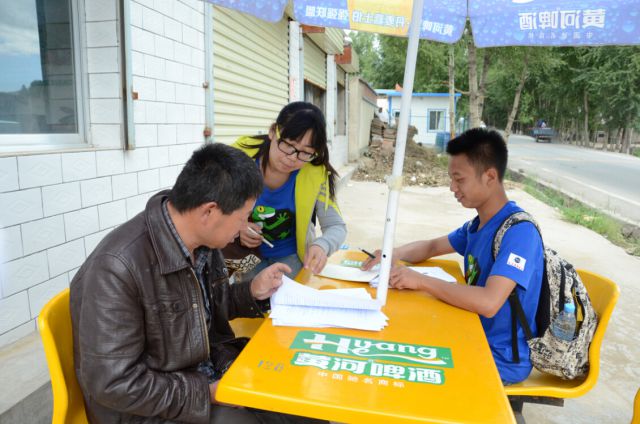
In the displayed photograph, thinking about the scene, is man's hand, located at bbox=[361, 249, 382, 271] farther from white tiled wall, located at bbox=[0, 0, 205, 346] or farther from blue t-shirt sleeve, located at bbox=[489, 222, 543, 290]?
white tiled wall, located at bbox=[0, 0, 205, 346]

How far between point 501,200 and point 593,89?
30.3 metres

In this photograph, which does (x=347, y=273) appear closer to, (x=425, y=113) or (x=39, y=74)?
(x=39, y=74)

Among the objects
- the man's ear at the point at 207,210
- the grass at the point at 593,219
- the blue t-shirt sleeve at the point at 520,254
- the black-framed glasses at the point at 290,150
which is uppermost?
the black-framed glasses at the point at 290,150

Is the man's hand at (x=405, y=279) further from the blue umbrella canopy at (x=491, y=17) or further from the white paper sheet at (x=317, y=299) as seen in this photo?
the blue umbrella canopy at (x=491, y=17)

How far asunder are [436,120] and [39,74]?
27129mm

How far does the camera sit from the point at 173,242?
1.34 meters

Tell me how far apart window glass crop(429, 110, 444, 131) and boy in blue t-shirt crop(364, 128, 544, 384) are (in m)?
26.9

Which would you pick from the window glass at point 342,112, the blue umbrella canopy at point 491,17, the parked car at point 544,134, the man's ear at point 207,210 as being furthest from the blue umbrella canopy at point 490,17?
the parked car at point 544,134

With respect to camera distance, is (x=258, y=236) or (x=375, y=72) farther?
(x=375, y=72)

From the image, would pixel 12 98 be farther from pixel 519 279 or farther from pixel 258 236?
pixel 519 279

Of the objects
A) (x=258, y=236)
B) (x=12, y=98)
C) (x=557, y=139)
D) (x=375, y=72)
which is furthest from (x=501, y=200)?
(x=557, y=139)

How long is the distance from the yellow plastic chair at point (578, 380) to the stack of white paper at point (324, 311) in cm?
67

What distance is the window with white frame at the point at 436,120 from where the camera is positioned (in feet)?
91.1

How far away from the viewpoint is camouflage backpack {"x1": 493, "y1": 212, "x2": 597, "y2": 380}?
1.83 metres
